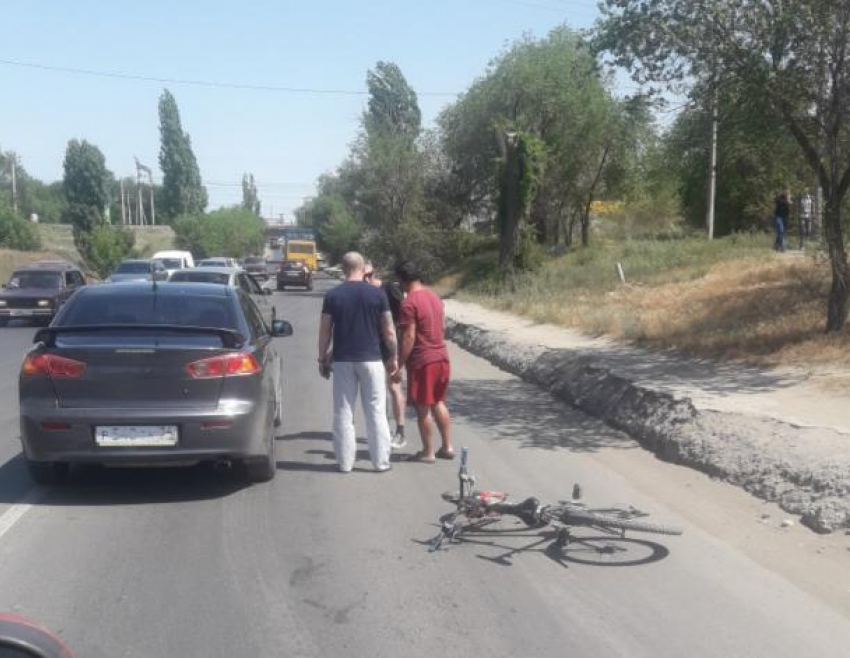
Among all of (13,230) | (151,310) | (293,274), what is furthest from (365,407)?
(13,230)

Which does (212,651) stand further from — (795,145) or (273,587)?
(795,145)

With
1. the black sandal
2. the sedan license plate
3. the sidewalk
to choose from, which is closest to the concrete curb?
the sidewalk

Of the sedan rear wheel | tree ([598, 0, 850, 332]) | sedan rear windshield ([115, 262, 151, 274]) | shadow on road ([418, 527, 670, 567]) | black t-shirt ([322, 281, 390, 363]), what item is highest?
tree ([598, 0, 850, 332])

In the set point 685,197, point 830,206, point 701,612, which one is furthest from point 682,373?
point 685,197

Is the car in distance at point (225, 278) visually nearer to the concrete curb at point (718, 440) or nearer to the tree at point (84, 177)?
the concrete curb at point (718, 440)

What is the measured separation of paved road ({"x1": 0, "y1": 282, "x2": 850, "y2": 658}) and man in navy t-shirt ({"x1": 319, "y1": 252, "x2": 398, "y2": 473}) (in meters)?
0.28

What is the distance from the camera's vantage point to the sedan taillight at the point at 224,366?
7160 mm

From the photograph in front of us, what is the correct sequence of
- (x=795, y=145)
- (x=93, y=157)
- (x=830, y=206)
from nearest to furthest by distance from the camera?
(x=830, y=206) → (x=795, y=145) → (x=93, y=157)

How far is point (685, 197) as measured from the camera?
41.3m

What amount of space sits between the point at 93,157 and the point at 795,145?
76.4 m

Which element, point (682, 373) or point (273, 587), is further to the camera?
point (682, 373)

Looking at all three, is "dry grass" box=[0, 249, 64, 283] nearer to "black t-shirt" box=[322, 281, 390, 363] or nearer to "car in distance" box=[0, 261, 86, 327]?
"car in distance" box=[0, 261, 86, 327]

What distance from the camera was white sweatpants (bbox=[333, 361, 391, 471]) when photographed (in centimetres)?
809

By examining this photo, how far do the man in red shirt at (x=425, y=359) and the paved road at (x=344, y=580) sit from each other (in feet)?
1.59
